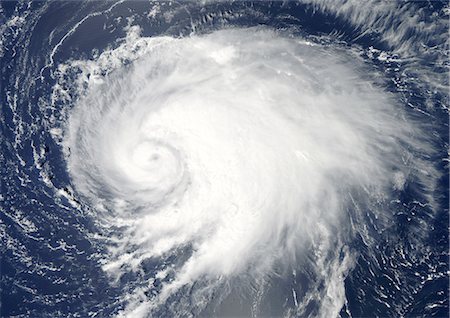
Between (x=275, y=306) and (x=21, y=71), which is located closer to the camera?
(x=275, y=306)

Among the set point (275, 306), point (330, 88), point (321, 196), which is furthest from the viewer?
point (330, 88)

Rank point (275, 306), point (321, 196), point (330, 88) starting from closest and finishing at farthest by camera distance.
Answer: point (275, 306), point (321, 196), point (330, 88)

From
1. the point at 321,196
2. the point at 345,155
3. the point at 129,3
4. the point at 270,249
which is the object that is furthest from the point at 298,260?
the point at 129,3

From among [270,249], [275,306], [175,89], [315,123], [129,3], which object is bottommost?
[275,306]

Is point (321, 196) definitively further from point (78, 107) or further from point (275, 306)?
point (78, 107)

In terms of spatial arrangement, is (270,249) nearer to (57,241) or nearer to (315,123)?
(315,123)

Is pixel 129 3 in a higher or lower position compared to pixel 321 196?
higher

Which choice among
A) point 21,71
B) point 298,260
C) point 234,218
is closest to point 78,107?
point 21,71
